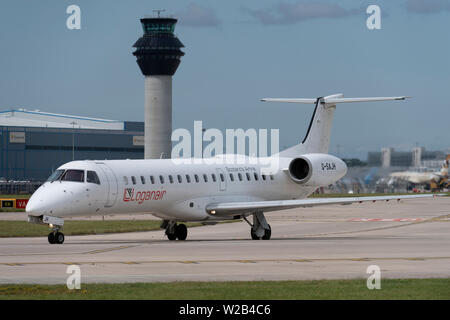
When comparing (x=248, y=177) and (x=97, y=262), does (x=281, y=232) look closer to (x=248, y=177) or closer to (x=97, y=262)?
(x=248, y=177)

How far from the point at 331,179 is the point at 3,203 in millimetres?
36999

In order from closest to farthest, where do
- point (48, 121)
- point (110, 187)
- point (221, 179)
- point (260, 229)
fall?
point (110, 187), point (260, 229), point (221, 179), point (48, 121)

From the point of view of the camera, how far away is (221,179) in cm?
3700

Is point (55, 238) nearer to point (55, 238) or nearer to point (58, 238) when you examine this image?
point (55, 238)

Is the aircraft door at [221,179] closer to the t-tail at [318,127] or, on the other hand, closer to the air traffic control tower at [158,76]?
the t-tail at [318,127]

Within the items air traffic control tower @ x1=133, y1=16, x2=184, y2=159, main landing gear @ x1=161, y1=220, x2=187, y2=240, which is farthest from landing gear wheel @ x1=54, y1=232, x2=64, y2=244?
air traffic control tower @ x1=133, y1=16, x2=184, y2=159

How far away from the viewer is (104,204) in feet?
106

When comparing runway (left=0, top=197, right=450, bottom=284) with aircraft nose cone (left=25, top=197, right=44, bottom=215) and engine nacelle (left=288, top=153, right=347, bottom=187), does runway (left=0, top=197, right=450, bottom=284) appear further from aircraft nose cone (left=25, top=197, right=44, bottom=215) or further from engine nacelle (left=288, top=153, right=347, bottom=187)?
engine nacelle (left=288, top=153, right=347, bottom=187)

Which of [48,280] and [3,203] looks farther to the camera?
[3,203]

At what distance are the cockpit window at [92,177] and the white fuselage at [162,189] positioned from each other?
0.31ft

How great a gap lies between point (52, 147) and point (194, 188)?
358 ft

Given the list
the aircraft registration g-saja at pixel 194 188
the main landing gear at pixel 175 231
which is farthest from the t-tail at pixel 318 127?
the main landing gear at pixel 175 231

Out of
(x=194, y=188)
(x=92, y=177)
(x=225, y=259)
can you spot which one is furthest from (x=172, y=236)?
(x=225, y=259)
